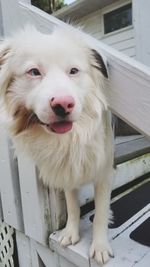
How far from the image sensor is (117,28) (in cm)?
511

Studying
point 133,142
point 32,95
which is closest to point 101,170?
point 32,95

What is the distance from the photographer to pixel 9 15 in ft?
4.50

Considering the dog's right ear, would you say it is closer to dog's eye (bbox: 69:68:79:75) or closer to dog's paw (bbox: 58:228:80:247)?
dog's eye (bbox: 69:68:79:75)

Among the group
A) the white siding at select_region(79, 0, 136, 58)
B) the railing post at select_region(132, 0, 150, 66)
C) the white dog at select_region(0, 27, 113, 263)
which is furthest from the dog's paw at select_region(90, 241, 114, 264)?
the white siding at select_region(79, 0, 136, 58)

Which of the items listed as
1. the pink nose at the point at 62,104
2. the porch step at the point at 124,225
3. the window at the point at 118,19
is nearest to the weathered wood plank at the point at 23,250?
the porch step at the point at 124,225

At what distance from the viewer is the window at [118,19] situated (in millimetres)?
4863

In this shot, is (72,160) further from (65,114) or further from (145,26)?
(145,26)

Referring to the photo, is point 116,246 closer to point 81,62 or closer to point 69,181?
point 69,181

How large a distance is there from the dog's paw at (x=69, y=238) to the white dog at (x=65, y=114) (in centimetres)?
11

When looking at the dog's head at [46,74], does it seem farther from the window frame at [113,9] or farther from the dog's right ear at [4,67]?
the window frame at [113,9]

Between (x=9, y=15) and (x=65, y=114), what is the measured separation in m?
0.73

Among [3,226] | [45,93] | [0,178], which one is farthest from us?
[3,226]

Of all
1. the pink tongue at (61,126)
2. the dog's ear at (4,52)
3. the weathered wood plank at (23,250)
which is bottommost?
the weathered wood plank at (23,250)

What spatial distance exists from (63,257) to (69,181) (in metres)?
0.42
